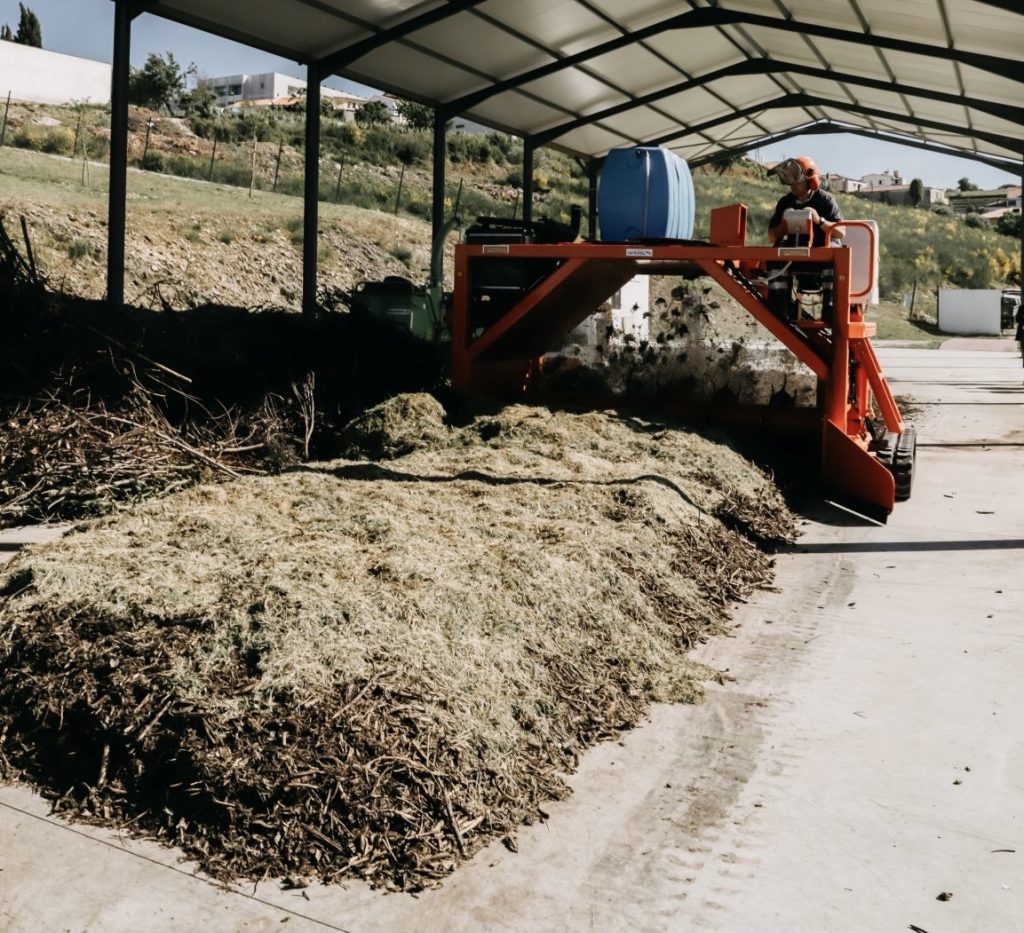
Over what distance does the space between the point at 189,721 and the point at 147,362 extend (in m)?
5.37

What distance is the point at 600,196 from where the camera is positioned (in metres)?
12.9

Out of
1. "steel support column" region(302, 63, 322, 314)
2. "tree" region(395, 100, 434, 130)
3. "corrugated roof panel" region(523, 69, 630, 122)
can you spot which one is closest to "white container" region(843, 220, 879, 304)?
"steel support column" region(302, 63, 322, 314)

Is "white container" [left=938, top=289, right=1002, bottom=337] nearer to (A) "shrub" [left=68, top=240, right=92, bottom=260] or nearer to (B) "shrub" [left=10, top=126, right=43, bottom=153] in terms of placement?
(A) "shrub" [left=68, top=240, right=92, bottom=260]

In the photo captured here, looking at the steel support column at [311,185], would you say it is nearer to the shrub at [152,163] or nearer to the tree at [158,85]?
the shrub at [152,163]

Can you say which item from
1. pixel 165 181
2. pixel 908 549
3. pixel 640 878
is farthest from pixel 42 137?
pixel 640 878

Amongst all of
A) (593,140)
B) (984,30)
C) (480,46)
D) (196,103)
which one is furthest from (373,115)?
(984,30)

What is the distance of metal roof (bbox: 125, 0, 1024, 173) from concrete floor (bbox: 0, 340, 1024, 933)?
899 cm

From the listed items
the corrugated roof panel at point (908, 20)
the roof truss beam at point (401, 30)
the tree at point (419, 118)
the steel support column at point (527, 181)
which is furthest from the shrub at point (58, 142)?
the corrugated roof panel at point (908, 20)

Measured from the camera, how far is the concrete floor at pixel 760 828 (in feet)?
12.1

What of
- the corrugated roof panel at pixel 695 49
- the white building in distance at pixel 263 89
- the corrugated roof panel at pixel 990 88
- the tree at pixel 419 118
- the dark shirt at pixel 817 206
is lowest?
the dark shirt at pixel 817 206

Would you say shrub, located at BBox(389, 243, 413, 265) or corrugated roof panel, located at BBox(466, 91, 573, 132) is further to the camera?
shrub, located at BBox(389, 243, 413, 265)

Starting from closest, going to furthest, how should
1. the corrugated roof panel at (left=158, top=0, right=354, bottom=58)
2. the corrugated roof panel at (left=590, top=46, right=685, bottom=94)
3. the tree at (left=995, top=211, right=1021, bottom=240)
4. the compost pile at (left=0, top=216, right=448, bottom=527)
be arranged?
the compost pile at (left=0, top=216, right=448, bottom=527), the corrugated roof panel at (left=158, top=0, right=354, bottom=58), the corrugated roof panel at (left=590, top=46, right=685, bottom=94), the tree at (left=995, top=211, right=1021, bottom=240)

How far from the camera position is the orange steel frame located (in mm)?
10461

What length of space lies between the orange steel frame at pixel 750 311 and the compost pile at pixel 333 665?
3601 millimetres
